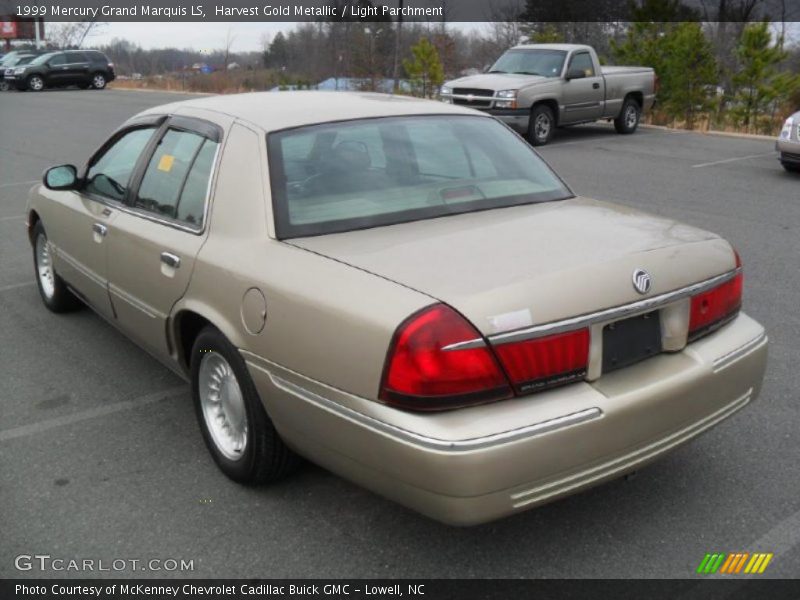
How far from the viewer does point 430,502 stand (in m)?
2.70

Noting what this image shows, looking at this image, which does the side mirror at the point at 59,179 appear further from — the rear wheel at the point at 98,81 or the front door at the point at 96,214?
the rear wheel at the point at 98,81

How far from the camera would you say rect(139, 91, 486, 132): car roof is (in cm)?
390

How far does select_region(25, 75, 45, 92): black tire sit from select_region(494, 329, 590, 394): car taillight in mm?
41141

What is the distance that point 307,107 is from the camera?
4.09m

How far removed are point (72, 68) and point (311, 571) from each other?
40657mm

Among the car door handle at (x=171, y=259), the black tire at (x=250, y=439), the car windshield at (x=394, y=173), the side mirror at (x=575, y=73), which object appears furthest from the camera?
the side mirror at (x=575, y=73)

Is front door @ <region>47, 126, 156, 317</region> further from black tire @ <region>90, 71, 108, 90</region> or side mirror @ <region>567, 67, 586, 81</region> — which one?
black tire @ <region>90, 71, 108, 90</region>

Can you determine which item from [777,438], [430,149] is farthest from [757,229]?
[430,149]

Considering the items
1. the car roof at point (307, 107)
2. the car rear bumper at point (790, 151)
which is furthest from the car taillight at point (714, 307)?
the car rear bumper at point (790, 151)

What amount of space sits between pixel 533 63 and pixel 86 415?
14.0m

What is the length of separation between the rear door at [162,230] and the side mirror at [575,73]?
522 inches

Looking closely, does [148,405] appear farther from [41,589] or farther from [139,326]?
[41,589]

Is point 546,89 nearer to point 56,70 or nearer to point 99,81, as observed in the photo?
point 56,70

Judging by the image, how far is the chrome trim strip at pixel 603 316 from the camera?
272 centimetres
